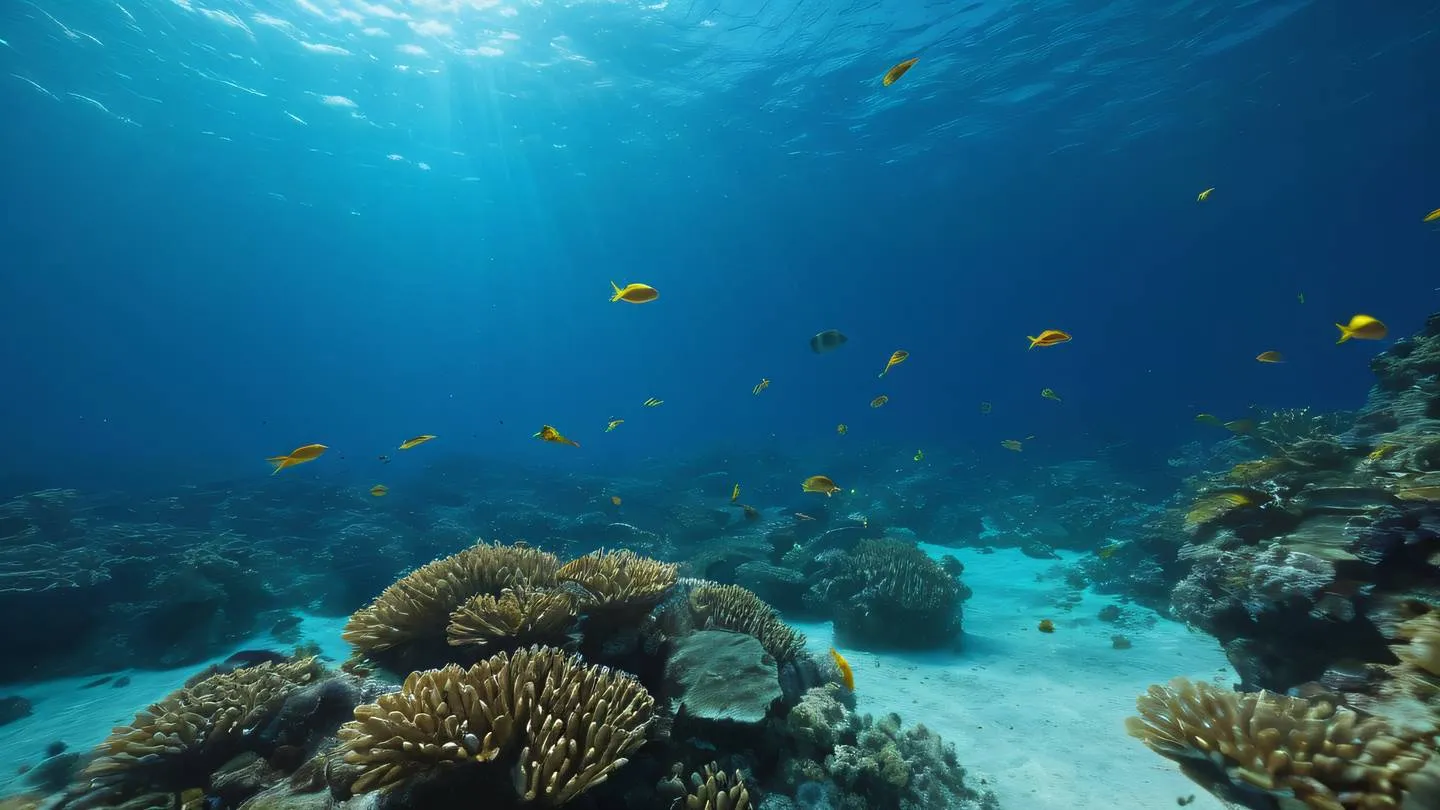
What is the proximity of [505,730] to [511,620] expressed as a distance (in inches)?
47.3

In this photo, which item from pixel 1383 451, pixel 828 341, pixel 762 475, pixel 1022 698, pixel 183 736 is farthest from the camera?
pixel 762 475

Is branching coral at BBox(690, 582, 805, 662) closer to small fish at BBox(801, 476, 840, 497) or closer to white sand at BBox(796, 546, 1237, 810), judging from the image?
white sand at BBox(796, 546, 1237, 810)

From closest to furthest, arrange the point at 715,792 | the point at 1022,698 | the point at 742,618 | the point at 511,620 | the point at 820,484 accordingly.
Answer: the point at 715,792
the point at 511,620
the point at 742,618
the point at 1022,698
the point at 820,484

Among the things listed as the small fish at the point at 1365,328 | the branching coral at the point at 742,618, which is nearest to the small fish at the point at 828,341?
the branching coral at the point at 742,618

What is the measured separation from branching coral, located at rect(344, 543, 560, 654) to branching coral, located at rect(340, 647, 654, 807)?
4.30ft

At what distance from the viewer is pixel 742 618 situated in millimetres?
5215

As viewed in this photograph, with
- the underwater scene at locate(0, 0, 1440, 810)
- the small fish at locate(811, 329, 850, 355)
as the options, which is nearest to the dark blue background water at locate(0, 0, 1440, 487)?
the underwater scene at locate(0, 0, 1440, 810)

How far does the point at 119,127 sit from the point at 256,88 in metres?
11.9

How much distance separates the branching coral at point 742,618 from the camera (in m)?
5.08

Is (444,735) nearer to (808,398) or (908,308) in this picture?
(908,308)

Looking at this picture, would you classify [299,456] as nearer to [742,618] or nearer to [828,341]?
[742,618]

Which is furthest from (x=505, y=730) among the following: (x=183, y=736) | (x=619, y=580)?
(x=183, y=736)

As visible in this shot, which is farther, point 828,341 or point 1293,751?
point 828,341

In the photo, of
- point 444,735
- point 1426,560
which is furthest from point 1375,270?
point 444,735
